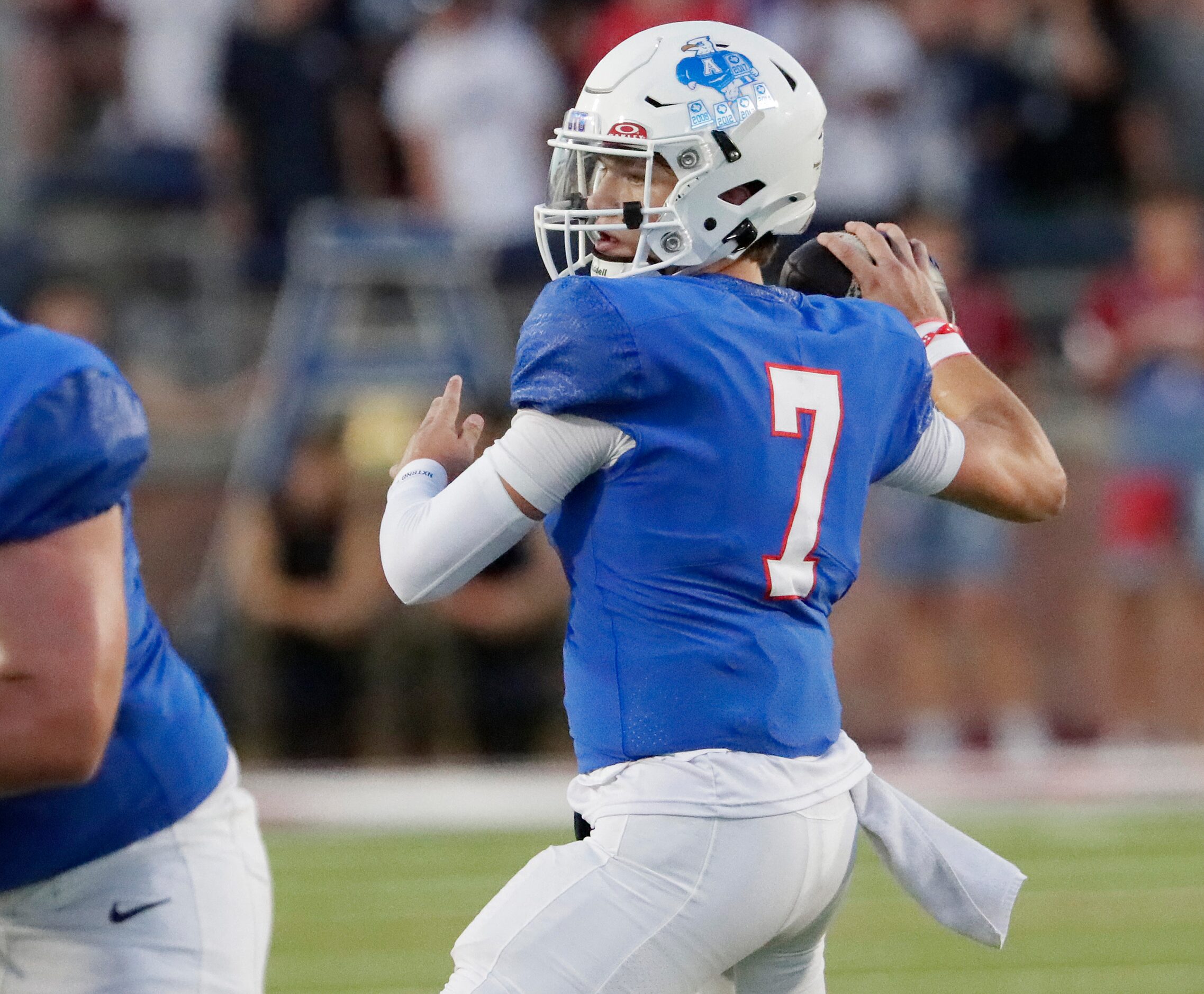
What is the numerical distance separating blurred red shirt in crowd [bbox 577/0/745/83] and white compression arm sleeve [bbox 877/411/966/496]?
6.11 metres

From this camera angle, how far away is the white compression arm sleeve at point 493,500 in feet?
7.47

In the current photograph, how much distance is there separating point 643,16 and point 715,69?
6296 mm

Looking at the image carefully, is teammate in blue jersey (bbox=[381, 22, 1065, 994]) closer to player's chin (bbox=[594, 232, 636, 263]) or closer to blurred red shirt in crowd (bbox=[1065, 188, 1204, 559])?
player's chin (bbox=[594, 232, 636, 263])

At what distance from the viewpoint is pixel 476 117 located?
28.7 feet

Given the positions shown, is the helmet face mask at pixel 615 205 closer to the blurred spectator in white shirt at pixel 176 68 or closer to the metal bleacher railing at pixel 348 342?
the metal bleacher railing at pixel 348 342

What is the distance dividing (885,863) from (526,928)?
510 millimetres

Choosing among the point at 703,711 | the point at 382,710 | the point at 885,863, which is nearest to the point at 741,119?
the point at 703,711

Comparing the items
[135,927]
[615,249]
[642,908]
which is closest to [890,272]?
[615,249]

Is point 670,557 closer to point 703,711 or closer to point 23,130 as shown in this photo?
point 703,711

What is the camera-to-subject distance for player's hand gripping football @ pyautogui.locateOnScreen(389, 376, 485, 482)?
98.0 inches

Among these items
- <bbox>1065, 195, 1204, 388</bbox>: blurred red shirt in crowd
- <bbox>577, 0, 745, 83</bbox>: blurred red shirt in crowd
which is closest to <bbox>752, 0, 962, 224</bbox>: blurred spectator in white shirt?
<bbox>577, 0, 745, 83</bbox>: blurred red shirt in crowd

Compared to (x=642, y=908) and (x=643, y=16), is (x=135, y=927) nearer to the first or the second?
(x=642, y=908)

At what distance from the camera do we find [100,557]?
1968 mm

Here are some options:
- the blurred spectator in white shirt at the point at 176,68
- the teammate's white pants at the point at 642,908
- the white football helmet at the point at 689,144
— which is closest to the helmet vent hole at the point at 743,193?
the white football helmet at the point at 689,144
